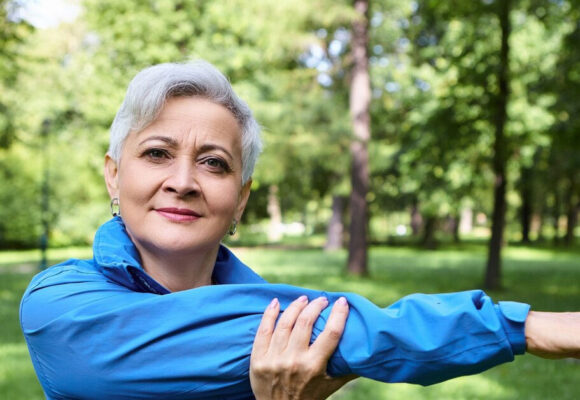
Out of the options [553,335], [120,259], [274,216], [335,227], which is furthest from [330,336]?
[274,216]

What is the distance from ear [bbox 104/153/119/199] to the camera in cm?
179

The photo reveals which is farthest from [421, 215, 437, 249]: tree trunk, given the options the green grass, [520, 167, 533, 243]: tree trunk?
the green grass

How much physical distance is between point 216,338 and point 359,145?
16.9 metres

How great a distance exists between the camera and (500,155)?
14.4 metres

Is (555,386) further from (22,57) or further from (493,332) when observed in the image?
(22,57)

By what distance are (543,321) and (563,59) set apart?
510 inches

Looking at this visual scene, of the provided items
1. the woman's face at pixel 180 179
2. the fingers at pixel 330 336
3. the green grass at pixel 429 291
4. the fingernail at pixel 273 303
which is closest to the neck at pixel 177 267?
the woman's face at pixel 180 179

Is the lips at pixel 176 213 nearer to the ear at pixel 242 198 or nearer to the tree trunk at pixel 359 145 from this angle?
the ear at pixel 242 198

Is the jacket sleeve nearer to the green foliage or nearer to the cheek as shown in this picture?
the cheek

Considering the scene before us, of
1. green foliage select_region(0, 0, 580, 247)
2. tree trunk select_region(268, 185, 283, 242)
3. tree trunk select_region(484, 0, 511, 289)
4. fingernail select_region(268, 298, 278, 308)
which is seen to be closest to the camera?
fingernail select_region(268, 298, 278, 308)

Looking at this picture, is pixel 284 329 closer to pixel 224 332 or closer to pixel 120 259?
pixel 224 332

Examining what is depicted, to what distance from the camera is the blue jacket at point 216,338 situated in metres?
1.25

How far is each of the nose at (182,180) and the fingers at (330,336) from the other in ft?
1.59

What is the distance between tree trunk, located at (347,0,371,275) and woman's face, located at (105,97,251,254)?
646 inches
